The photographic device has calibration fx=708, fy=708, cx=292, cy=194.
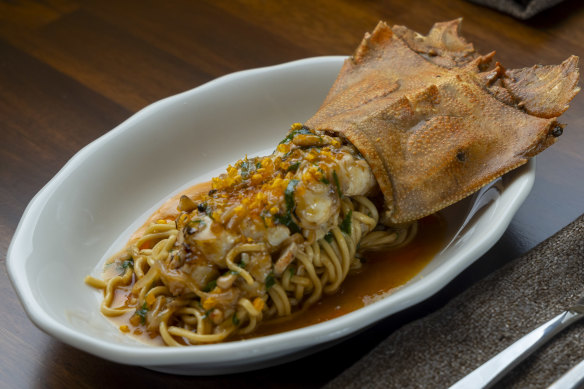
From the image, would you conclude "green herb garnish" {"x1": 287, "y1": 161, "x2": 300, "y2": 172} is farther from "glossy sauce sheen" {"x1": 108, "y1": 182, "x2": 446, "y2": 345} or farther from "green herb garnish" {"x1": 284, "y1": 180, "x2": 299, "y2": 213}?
"glossy sauce sheen" {"x1": 108, "y1": 182, "x2": 446, "y2": 345}

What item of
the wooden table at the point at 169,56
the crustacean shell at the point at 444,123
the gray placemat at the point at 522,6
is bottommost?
the wooden table at the point at 169,56

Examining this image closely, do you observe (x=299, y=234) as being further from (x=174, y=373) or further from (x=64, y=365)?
(x=64, y=365)

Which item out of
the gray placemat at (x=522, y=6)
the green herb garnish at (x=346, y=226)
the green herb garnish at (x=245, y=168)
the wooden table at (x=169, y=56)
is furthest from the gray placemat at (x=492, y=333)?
the gray placemat at (x=522, y=6)

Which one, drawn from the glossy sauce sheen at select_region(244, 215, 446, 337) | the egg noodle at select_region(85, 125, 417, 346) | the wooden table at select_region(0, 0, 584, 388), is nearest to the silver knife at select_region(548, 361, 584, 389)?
the wooden table at select_region(0, 0, 584, 388)

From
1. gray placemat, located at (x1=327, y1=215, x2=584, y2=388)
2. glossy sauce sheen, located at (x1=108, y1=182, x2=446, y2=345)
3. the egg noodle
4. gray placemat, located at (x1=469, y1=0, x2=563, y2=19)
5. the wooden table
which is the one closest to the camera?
gray placemat, located at (x1=327, y1=215, x2=584, y2=388)

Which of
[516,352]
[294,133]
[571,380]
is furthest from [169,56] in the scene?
[571,380]

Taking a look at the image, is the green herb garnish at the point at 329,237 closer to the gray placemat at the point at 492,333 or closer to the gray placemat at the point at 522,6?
the gray placemat at the point at 492,333
